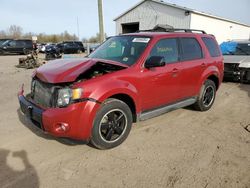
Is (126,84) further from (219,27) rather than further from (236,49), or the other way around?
(219,27)

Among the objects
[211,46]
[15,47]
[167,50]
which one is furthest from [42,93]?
[15,47]

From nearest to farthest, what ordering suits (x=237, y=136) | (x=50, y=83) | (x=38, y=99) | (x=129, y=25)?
(x=50, y=83), (x=38, y=99), (x=237, y=136), (x=129, y=25)

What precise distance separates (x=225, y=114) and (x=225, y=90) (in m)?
3.00

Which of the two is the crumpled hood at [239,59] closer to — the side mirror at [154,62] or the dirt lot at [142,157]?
the dirt lot at [142,157]

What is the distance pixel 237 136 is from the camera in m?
4.35

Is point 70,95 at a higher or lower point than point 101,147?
higher

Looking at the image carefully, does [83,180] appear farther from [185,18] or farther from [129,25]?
[129,25]

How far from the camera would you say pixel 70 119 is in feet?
10.5

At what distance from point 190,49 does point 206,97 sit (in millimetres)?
1412

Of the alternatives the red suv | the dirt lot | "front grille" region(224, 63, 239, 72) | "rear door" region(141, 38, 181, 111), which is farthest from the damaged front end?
"front grille" region(224, 63, 239, 72)

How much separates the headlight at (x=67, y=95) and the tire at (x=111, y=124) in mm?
438

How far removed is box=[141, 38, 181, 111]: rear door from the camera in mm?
4143

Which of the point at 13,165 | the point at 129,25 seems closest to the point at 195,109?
the point at 13,165

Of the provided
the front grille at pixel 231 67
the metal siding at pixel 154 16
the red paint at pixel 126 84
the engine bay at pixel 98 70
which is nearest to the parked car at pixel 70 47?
the metal siding at pixel 154 16
